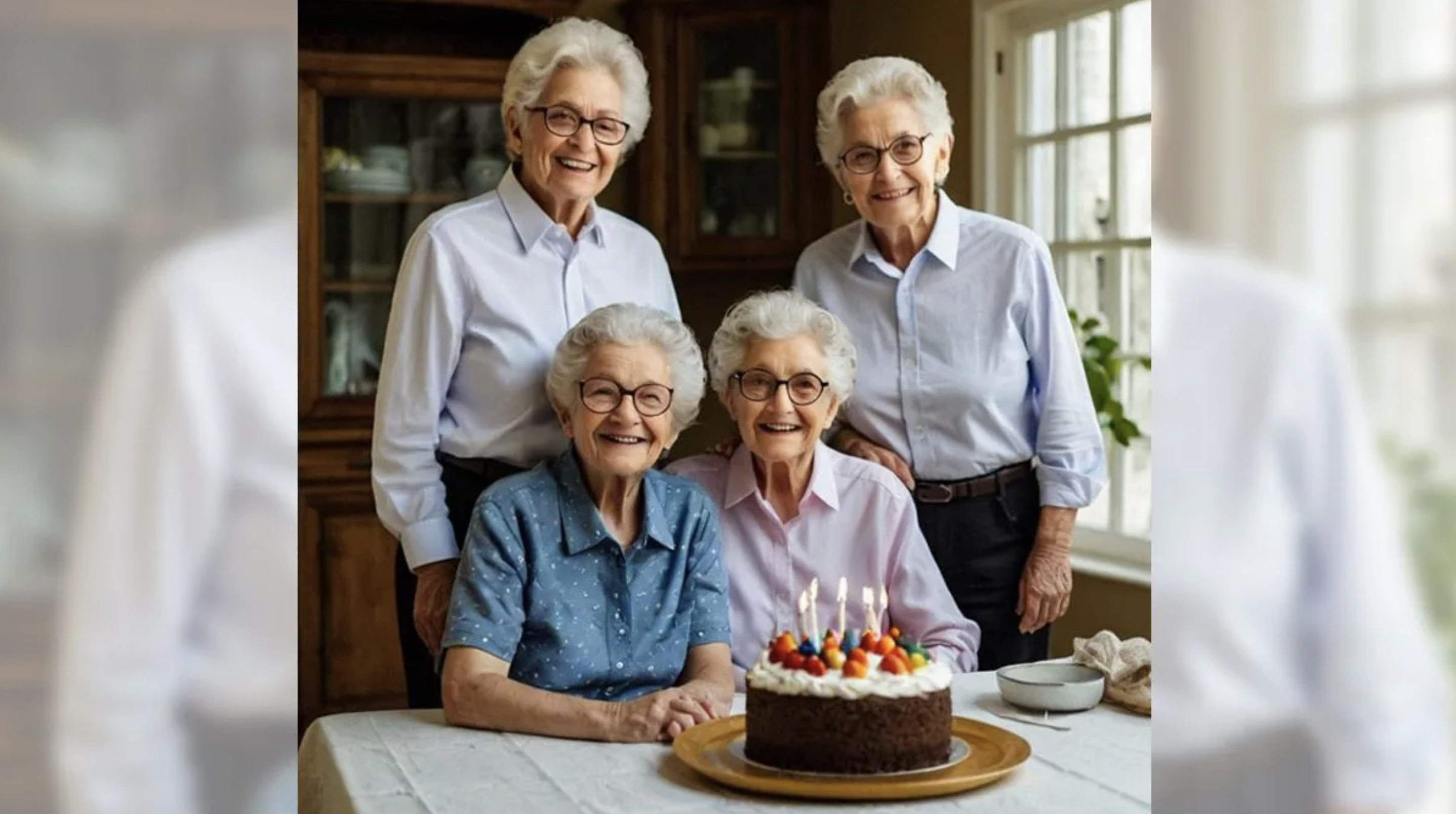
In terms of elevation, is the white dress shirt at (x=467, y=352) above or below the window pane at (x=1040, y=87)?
below

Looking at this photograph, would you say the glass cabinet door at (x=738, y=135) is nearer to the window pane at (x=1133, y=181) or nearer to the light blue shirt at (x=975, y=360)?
the window pane at (x=1133, y=181)

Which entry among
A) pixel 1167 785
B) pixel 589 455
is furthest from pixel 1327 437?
pixel 589 455

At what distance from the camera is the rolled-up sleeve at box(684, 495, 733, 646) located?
1.96 m

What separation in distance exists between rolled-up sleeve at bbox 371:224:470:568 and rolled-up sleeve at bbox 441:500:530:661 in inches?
10.6

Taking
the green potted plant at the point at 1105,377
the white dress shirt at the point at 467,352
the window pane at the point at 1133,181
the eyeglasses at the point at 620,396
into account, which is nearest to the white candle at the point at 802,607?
the eyeglasses at the point at 620,396

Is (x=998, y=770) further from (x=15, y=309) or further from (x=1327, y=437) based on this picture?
(x=15, y=309)

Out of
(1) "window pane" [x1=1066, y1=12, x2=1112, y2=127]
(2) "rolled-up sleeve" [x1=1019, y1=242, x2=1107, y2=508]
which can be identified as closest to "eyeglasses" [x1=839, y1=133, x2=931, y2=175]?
(2) "rolled-up sleeve" [x1=1019, y1=242, x2=1107, y2=508]

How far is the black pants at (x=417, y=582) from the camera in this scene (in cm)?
220

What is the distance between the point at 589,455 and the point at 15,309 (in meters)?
1.45

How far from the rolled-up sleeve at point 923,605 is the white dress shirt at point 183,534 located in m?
1.65

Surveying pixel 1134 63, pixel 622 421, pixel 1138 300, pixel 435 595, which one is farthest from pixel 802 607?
pixel 1134 63

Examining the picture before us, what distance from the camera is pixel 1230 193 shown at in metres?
0.61

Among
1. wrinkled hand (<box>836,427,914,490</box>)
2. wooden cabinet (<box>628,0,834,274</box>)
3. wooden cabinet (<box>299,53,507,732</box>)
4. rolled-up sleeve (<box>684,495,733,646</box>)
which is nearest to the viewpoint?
rolled-up sleeve (<box>684,495,733,646</box>)

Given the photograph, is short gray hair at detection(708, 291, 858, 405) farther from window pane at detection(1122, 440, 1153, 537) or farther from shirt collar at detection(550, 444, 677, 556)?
window pane at detection(1122, 440, 1153, 537)
